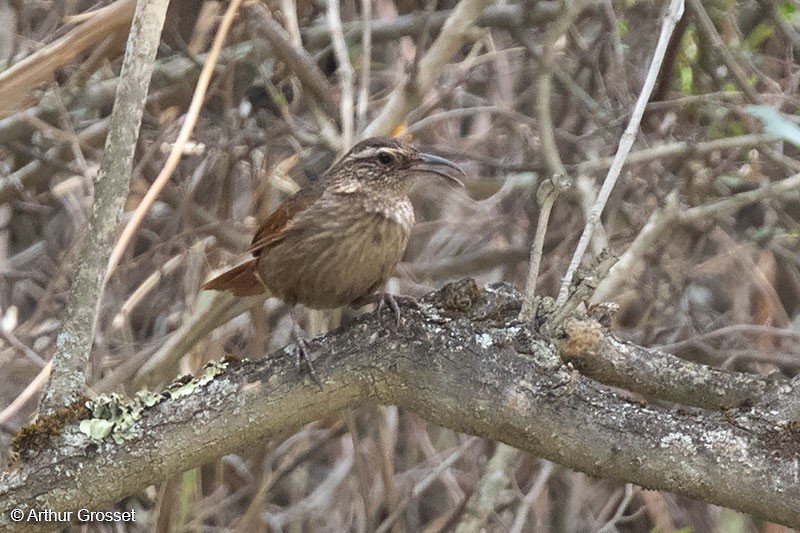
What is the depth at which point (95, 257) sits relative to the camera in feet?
6.98

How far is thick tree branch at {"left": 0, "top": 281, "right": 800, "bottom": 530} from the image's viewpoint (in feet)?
6.19

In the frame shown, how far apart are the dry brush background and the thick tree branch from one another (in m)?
1.25

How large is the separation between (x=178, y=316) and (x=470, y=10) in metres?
1.76

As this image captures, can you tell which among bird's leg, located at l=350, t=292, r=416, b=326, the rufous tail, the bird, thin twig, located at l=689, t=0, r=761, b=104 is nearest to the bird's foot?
bird's leg, located at l=350, t=292, r=416, b=326

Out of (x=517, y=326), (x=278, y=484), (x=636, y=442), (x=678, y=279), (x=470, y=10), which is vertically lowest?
(x=278, y=484)

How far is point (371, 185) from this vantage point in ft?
9.53

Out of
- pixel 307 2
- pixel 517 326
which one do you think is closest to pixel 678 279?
pixel 307 2

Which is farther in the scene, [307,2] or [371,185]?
[307,2]

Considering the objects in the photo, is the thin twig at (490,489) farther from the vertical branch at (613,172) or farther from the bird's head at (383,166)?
the vertical branch at (613,172)

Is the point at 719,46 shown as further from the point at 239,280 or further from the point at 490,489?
the point at 239,280

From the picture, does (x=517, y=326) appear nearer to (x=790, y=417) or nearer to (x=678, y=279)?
(x=790, y=417)

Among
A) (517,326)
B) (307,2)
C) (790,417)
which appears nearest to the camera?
(790,417)

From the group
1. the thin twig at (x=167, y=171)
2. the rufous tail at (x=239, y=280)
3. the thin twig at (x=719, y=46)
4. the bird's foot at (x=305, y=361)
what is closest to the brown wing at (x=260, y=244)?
the rufous tail at (x=239, y=280)

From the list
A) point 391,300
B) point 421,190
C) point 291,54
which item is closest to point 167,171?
point 391,300
